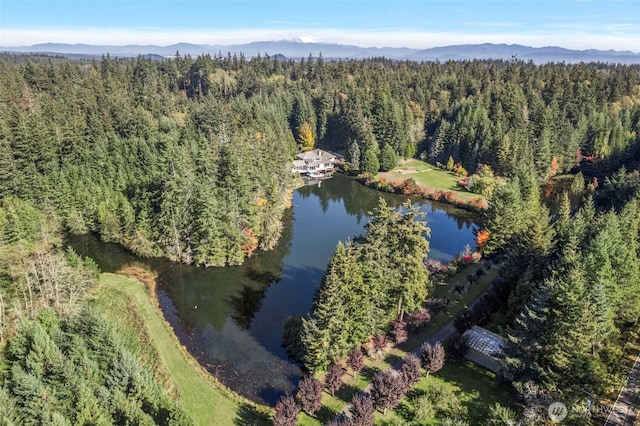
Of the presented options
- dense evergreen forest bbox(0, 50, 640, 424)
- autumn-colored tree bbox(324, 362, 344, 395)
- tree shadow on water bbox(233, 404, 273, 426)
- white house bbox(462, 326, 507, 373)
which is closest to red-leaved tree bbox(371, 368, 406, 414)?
autumn-colored tree bbox(324, 362, 344, 395)

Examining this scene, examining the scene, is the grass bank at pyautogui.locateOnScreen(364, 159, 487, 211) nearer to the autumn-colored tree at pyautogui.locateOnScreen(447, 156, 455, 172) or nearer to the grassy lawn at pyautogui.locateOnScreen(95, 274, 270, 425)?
the autumn-colored tree at pyautogui.locateOnScreen(447, 156, 455, 172)

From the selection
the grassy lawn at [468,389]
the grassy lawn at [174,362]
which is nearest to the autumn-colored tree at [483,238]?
the grassy lawn at [468,389]

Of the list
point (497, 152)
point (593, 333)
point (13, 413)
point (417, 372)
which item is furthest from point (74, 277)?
point (497, 152)

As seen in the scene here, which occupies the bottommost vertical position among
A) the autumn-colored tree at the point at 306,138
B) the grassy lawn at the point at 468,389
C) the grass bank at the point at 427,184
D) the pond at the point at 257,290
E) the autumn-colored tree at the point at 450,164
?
the pond at the point at 257,290

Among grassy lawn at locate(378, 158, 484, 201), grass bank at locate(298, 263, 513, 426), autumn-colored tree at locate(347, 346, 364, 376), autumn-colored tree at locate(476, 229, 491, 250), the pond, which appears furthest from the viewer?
grassy lawn at locate(378, 158, 484, 201)

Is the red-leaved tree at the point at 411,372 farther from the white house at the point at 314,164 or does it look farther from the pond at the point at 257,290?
the white house at the point at 314,164

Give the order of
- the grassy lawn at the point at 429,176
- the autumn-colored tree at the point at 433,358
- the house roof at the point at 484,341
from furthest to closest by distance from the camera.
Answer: the grassy lawn at the point at 429,176 → the house roof at the point at 484,341 → the autumn-colored tree at the point at 433,358

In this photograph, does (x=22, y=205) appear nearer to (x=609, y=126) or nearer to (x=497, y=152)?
(x=497, y=152)

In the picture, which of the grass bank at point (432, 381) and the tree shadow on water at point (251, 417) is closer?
the tree shadow on water at point (251, 417)
